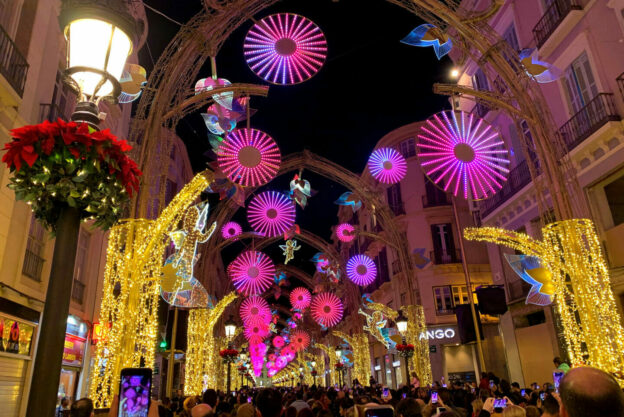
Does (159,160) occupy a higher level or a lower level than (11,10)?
lower

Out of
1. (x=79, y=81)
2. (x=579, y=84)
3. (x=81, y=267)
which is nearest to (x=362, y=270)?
(x=579, y=84)

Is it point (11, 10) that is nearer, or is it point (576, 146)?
point (11, 10)

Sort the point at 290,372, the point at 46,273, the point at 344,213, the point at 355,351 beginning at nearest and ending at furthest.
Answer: the point at 46,273, the point at 355,351, the point at 344,213, the point at 290,372

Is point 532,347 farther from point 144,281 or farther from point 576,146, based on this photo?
point 144,281

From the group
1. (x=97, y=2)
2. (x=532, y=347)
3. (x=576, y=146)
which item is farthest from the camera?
(x=532, y=347)

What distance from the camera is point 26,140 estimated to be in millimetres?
3217

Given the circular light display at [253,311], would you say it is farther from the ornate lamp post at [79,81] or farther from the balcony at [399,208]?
the ornate lamp post at [79,81]

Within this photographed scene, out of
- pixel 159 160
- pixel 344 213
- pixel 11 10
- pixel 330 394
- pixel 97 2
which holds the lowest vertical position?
Result: pixel 330 394

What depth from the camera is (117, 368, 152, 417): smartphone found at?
175 inches

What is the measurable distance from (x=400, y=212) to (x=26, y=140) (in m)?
28.3

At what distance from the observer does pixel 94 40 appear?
3199 mm

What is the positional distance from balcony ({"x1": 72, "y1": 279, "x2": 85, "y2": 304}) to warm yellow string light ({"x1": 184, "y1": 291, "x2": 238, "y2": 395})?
530 centimetres

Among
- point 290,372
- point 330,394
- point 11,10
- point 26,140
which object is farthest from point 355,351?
point 290,372

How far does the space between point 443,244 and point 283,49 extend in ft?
64.4
